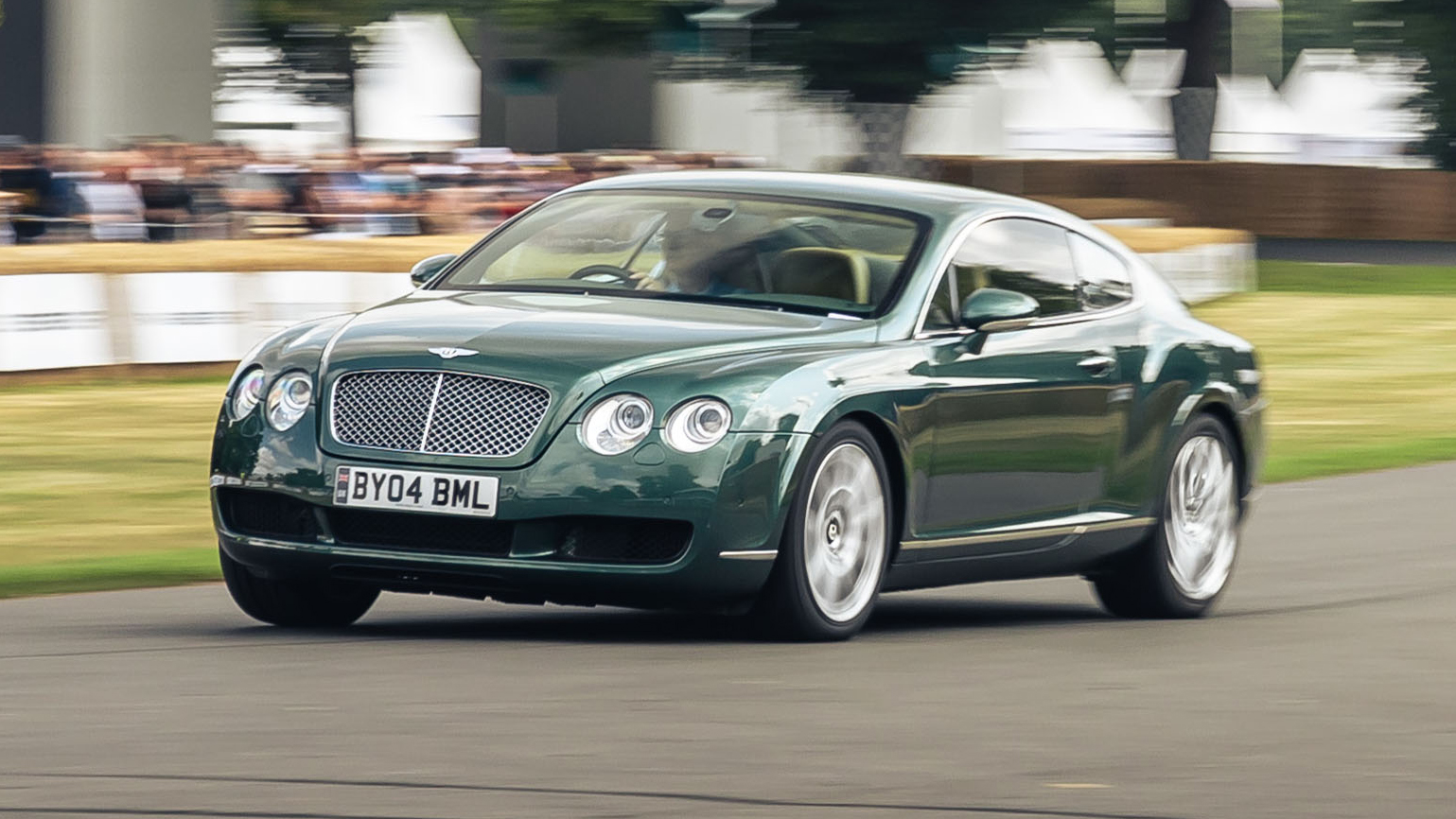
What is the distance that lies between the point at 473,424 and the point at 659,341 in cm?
56

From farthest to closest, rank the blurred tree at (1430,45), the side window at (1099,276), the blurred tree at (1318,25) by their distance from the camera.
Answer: the blurred tree at (1318,25) < the blurred tree at (1430,45) < the side window at (1099,276)

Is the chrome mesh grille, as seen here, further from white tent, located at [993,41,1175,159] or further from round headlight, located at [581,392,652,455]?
white tent, located at [993,41,1175,159]

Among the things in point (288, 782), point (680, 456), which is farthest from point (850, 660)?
point (288, 782)

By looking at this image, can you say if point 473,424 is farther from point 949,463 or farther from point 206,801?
point 206,801

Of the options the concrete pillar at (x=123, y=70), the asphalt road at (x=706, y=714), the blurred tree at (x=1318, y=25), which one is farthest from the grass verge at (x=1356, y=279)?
the asphalt road at (x=706, y=714)

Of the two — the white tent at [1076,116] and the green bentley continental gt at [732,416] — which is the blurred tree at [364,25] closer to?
the white tent at [1076,116]

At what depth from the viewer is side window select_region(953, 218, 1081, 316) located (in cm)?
876

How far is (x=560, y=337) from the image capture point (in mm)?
7660

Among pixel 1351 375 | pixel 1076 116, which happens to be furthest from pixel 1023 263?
pixel 1076 116

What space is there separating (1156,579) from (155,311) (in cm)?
1116

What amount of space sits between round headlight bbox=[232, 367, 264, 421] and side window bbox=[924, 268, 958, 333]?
198 centimetres

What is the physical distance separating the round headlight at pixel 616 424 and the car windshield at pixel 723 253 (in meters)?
0.92

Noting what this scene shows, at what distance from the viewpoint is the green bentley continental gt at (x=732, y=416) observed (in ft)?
24.5

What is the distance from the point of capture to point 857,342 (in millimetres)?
8023
